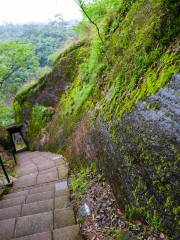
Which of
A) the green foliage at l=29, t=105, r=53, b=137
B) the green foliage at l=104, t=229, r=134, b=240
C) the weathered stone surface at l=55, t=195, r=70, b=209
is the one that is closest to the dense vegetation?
the green foliage at l=29, t=105, r=53, b=137

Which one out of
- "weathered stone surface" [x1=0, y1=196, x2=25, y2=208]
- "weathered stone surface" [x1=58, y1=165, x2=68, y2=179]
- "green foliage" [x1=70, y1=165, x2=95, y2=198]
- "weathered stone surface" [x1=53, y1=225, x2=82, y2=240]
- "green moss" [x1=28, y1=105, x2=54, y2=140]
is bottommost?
"green moss" [x1=28, y1=105, x2=54, y2=140]

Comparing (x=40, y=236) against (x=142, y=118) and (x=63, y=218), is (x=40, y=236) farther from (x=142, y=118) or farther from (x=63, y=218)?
(x=142, y=118)

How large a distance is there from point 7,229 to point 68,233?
123cm

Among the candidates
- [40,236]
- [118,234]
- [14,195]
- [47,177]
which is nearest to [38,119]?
[47,177]

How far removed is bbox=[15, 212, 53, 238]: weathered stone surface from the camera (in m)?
4.62

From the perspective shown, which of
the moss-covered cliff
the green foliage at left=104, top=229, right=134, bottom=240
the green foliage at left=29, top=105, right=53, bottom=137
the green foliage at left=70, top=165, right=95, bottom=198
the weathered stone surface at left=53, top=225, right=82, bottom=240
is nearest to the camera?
the moss-covered cliff

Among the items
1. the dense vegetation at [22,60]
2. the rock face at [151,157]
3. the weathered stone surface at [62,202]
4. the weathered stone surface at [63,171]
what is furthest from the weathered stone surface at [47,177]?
the dense vegetation at [22,60]

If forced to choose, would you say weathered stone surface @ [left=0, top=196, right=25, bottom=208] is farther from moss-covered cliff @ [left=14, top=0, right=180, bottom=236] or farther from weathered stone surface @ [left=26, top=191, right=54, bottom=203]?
moss-covered cliff @ [left=14, top=0, right=180, bottom=236]

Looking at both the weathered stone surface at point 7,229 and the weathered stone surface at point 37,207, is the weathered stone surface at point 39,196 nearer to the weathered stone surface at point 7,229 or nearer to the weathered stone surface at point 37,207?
the weathered stone surface at point 37,207

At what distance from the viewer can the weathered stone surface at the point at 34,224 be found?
462cm

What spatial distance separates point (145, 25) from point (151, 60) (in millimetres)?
1024

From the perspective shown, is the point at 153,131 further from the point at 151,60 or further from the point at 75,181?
the point at 75,181

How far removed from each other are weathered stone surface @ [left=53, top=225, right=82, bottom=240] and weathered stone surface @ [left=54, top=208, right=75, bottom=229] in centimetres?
31

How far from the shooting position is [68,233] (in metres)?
4.16
